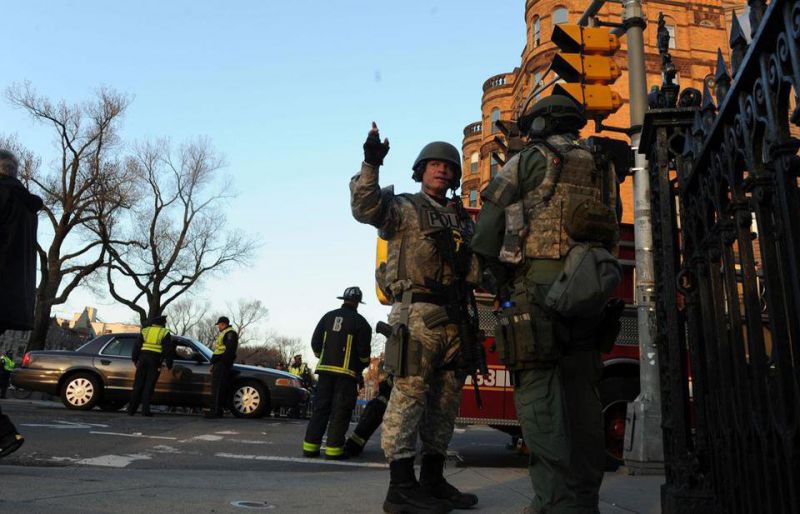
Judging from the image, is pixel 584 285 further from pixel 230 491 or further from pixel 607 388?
pixel 607 388

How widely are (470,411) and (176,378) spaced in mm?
8351

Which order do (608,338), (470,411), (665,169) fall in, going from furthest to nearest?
1. (470,411)
2. (665,169)
3. (608,338)

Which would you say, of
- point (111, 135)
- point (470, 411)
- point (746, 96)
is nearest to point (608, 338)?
point (746, 96)

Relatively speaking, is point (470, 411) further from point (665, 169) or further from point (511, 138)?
point (665, 169)

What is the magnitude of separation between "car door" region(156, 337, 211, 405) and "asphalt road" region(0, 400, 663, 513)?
13.3 feet

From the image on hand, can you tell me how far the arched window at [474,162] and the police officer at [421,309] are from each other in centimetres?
3994

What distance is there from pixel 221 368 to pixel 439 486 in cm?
988

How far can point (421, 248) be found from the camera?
414 centimetres

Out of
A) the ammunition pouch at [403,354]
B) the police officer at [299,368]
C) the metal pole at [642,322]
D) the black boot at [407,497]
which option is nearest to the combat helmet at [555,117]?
the ammunition pouch at [403,354]

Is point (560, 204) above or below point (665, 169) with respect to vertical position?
below

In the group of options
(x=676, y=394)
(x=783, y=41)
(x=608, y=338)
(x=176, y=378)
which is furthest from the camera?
(x=176, y=378)

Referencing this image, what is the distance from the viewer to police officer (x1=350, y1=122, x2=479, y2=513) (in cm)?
383

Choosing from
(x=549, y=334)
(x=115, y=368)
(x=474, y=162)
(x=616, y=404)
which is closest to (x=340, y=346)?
(x=616, y=404)

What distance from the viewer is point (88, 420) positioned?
35.1 ft
